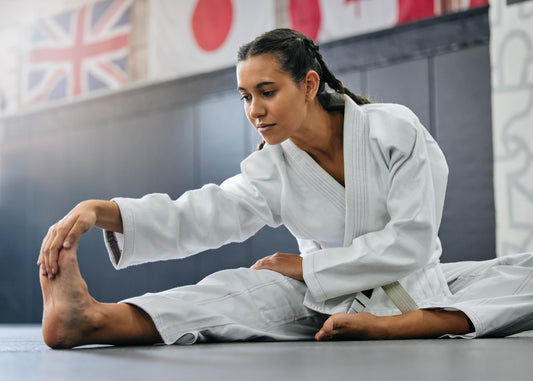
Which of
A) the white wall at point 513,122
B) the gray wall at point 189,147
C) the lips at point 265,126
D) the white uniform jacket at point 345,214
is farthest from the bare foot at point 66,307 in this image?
the gray wall at point 189,147

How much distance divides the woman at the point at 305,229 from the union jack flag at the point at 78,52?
3.84 metres

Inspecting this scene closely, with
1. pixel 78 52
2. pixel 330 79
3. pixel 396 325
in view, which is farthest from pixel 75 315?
pixel 78 52

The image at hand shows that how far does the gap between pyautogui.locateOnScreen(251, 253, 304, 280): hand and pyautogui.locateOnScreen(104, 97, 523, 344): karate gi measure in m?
0.03

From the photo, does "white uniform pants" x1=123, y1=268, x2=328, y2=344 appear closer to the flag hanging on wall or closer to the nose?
the nose

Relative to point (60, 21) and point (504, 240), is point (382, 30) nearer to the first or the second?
point (504, 240)

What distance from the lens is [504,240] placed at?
11.1 ft

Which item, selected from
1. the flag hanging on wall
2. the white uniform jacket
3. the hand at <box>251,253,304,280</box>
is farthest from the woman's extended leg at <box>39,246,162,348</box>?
the flag hanging on wall

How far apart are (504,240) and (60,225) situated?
2.68 meters

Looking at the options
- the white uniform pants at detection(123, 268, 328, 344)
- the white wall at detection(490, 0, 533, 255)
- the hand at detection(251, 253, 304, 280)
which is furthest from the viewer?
the white wall at detection(490, 0, 533, 255)

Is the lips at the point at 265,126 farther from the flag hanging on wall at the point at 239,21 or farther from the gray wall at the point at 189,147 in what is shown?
the flag hanging on wall at the point at 239,21

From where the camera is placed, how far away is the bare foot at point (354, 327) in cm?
154

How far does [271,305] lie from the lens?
1699 millimetres

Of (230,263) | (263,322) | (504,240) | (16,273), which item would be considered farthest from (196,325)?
(16,273)

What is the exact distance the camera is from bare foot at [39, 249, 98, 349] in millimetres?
1387
